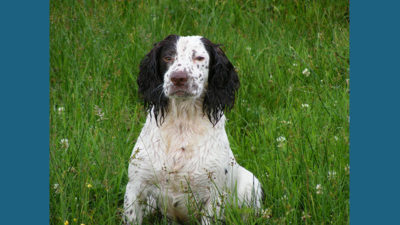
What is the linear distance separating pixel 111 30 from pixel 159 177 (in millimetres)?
2345

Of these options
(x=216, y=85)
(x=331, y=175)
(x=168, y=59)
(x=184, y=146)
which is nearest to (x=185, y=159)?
(x=184, y=146)

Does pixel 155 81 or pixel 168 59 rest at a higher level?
pixel 168 59

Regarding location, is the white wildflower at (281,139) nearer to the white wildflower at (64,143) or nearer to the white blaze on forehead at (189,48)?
the white blaze on forehead at (189,48)

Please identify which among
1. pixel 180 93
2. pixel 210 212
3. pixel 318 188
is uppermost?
pixel 180 93

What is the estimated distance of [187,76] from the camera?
3.04 m

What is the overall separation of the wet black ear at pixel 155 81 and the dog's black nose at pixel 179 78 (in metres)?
0.28

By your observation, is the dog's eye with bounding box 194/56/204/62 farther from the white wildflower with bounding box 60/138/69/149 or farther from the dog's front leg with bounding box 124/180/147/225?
the white wildflower with bounding box 60/138/69/149

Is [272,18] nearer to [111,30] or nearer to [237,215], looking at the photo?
[111,30]

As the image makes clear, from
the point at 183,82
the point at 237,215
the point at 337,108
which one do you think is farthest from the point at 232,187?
the point at 337,108

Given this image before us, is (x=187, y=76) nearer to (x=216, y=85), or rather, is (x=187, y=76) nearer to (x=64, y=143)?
(x=216, y=85)

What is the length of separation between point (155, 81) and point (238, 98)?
57.9 inches

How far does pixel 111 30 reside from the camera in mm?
5188

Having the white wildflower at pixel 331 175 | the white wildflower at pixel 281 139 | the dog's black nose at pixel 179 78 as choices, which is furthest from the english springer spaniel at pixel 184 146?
the white wildflower at pixel 281 139

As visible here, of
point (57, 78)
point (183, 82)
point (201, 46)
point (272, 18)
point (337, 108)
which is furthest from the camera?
point (272, 18)
